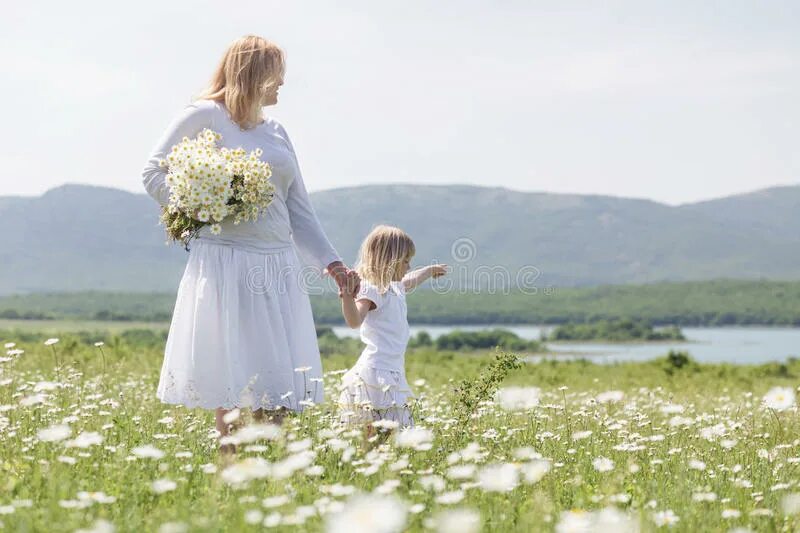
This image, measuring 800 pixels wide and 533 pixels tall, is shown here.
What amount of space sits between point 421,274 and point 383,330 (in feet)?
1.73

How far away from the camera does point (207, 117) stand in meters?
6.34

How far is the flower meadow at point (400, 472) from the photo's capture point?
3.99 metres

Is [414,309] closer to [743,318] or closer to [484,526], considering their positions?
[743,318]

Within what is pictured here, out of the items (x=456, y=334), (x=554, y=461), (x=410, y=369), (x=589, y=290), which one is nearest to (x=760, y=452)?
(x=554, y=461)

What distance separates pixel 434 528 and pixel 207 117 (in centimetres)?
343

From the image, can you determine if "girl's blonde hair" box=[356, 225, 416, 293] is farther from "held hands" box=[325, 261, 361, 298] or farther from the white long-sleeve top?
the white long-sleeve top

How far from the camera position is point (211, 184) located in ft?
19.6

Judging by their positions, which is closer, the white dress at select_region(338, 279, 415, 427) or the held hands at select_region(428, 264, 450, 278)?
the white dress at select_region(338, 279, 415, 427)

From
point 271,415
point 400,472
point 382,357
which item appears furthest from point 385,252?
point 400,472

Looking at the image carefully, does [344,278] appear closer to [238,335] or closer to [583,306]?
[238,335]

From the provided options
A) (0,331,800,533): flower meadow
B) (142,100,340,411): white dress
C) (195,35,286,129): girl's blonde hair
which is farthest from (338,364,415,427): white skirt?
(195,35,286,129): girl's blonde hair

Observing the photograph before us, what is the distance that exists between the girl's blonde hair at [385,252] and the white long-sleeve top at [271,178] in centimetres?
62

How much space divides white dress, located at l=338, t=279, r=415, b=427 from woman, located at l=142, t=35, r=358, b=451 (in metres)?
0.71

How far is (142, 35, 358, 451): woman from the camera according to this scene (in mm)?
6211
